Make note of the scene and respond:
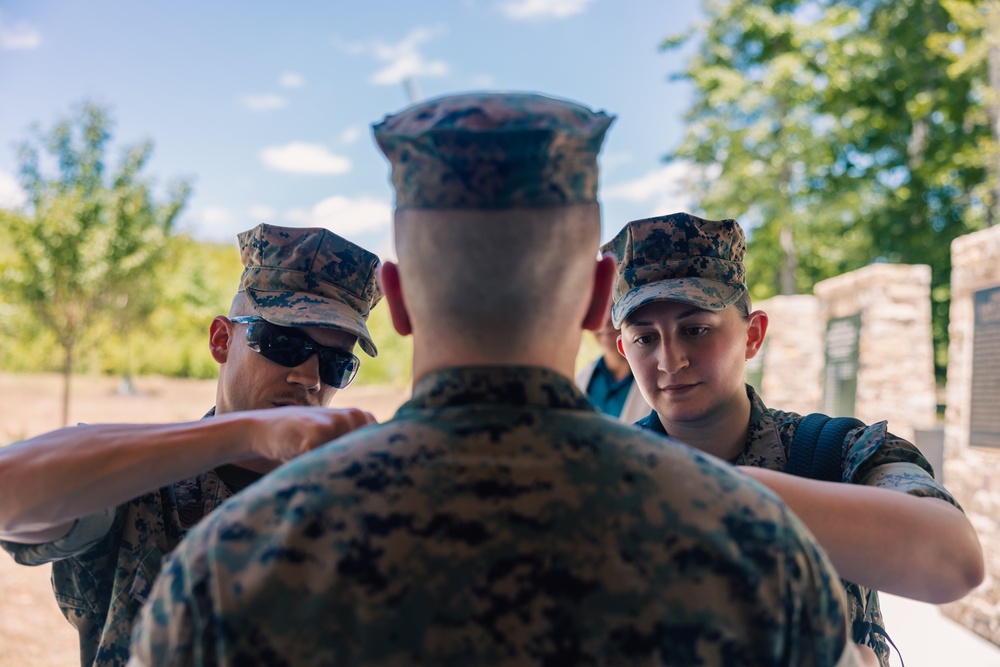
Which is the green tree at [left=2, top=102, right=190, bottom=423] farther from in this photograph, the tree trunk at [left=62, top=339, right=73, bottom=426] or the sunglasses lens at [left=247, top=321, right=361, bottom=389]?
the sunglasses lens at [left=247, top=321, right=361, bottom=389]

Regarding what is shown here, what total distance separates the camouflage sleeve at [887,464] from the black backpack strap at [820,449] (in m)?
0.03

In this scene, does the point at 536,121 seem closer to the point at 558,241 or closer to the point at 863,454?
the point at 558,241

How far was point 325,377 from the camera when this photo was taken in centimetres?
230

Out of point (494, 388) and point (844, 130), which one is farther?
point (844, 130)

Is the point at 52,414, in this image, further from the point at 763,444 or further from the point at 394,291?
the point at 394,291

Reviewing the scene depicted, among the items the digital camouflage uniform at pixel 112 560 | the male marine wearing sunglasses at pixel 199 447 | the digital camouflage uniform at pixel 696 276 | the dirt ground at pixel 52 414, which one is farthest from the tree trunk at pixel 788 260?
the digital camouflage uniform at pixel 112 560

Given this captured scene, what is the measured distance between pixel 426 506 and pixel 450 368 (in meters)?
0.21

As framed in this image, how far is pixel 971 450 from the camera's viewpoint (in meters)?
6.29

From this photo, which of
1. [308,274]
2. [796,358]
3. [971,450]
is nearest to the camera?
[308,274]

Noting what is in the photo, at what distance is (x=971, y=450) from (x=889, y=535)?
568 centimetres

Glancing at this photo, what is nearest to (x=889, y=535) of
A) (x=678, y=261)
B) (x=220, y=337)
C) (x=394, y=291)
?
(x=394, y=291)

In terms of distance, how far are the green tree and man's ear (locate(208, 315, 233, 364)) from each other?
38.8 ft

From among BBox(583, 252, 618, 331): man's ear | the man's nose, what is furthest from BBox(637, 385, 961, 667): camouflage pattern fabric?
BBox(583, 252, 618, 331): man's ear

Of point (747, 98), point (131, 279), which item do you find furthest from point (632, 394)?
point (747, 98)
